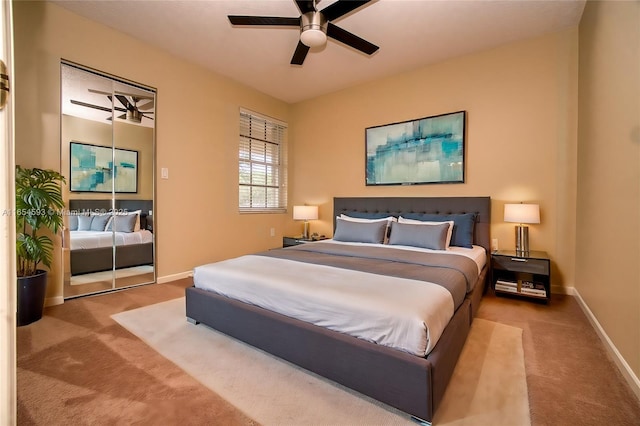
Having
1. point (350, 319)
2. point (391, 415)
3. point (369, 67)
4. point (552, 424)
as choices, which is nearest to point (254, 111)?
point (369, 67)

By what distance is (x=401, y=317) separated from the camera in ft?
4.59

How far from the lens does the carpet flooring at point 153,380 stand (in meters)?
1.39

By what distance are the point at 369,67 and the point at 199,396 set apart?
4055mm

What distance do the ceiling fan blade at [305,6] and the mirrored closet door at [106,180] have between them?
89.1 inches

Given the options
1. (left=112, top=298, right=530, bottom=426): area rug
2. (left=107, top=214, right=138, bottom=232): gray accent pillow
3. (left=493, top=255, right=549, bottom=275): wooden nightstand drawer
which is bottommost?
(left=112, top=298, right=530, bottom=426): area rug

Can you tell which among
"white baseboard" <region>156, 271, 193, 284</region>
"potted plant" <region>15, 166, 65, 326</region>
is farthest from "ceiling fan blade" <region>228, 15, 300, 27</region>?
"white baseboard" <region>156, 271, 193, 284</region>

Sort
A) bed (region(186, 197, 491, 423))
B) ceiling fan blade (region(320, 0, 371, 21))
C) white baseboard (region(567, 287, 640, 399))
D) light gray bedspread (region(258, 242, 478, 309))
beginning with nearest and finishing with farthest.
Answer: bed (region(186, 197, 491, 423)) < white baseboard (region(567, 287, 640, 399)) < light gray bedspread (region(258, 242, 478, 309)) < ceiling fan blade (region(320, 0, 371, 21))

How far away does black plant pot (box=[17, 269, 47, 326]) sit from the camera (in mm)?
2352

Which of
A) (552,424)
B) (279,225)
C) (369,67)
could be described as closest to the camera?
(552,424)

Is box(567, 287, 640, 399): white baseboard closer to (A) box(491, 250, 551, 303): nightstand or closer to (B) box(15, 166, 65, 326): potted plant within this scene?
(A) box(491, 250, 551, 303): nightstand

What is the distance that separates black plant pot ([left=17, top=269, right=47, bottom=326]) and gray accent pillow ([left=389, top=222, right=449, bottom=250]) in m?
3.42

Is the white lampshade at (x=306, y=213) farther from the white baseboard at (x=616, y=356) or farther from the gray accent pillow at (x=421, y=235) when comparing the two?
the white baseboard at (x=616, y=356)

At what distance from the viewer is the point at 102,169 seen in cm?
314

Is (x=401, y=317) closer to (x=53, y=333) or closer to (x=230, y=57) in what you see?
(x=53, y=333)
